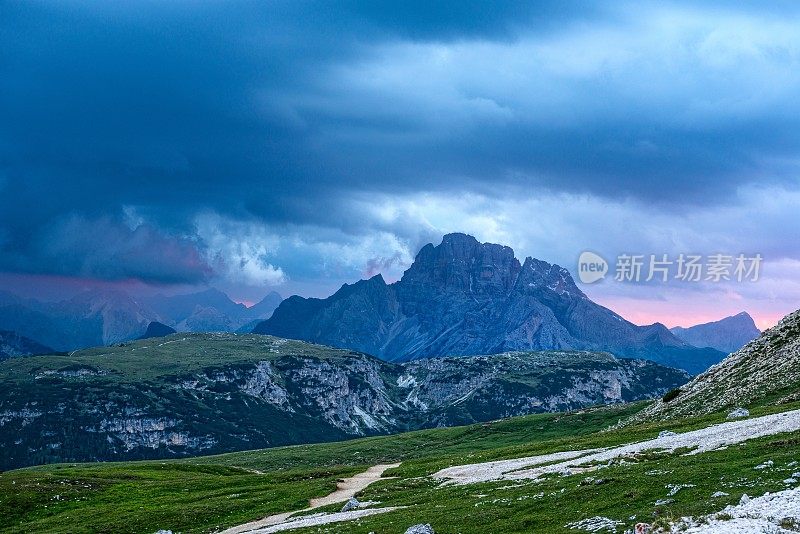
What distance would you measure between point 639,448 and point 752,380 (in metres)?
45.8

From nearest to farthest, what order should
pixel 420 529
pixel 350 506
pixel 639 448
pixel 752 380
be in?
pixel 420 529
pixel 350 506
pixel 639 448
pixel 752 380

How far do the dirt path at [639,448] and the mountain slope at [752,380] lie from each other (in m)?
21.9

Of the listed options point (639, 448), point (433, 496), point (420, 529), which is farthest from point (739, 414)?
point (420, 529)

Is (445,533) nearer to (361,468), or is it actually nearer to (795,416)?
(795,416)

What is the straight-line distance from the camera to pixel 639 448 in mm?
68938

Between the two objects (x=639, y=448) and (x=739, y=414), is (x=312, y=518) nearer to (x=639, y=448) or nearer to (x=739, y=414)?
(x=639, y=448)

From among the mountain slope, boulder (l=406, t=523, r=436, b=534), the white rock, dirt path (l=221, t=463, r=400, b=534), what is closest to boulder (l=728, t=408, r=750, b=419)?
the mountain slope

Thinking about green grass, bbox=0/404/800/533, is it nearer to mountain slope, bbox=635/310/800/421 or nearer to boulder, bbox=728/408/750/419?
boulder, bbox=728/408/750/419

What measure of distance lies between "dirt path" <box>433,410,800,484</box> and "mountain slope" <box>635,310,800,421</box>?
71.9 ft

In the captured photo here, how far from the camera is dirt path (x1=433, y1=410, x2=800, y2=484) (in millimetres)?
60688

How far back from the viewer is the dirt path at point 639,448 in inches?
2389

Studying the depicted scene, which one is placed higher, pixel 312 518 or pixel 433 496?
pixel 433 496

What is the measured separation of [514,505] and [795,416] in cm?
3017

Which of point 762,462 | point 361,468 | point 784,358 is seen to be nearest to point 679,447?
point 762,462
